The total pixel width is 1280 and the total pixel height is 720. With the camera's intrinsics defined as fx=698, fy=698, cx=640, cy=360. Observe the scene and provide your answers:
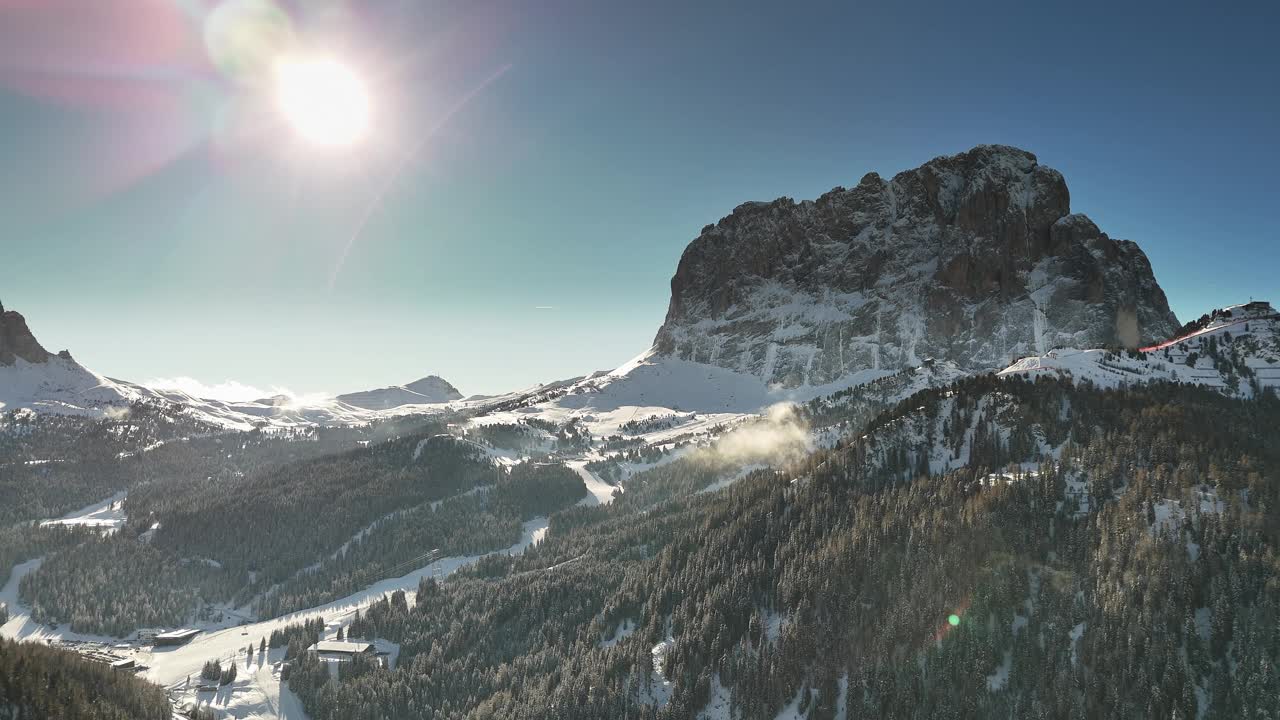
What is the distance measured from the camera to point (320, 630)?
492 ft

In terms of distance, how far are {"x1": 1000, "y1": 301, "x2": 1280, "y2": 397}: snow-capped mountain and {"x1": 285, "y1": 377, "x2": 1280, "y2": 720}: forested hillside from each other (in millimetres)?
9407

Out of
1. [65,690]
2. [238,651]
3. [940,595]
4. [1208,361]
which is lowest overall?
[238,651]

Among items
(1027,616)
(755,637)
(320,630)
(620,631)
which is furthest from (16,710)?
(1027,616)

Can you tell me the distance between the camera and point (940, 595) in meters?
94.9

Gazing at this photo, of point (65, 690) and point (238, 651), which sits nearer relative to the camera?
point (65, 690)

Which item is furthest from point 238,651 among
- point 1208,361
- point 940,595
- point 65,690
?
point 1208,361

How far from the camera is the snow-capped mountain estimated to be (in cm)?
13125

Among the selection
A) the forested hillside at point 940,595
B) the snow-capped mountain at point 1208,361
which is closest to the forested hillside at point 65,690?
the forested hillside at point 940,595

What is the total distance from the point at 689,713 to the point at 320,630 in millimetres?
90095

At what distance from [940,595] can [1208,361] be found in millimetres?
90057

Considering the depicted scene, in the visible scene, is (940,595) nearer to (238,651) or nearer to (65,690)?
(65,690)

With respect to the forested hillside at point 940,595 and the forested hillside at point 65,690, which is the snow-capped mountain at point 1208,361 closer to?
the forested hillside at point 940,595

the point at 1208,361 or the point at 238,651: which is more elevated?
the point at 1208,361

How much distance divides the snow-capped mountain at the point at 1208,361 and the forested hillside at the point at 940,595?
30.9ft
